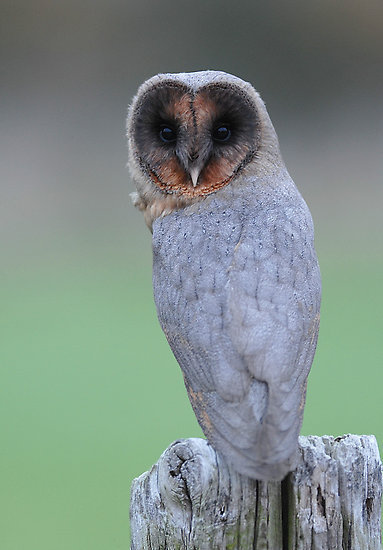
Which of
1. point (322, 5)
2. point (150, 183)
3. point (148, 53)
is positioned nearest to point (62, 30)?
point (148, 53)

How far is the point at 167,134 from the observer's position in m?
1.85

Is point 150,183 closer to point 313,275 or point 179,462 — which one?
point 313,275

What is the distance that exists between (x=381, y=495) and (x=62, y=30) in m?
6.15

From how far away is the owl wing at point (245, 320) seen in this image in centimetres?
138

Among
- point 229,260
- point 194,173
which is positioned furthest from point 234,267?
point 194,173

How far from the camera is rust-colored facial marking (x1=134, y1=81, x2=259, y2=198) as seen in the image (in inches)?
69.2

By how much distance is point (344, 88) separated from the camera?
6.63m

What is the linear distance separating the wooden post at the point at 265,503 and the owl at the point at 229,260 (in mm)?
44

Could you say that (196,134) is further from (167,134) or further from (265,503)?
(265,503)

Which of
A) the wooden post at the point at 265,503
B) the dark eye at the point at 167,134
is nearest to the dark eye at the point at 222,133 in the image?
the dark eye at the point at 167,134

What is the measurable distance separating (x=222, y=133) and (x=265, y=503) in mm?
928

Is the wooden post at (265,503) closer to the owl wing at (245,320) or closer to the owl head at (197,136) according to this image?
the owl wing at (245,320)

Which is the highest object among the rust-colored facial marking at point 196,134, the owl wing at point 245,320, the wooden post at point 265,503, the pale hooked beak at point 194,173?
the rust-colored facial marking at point 196,134

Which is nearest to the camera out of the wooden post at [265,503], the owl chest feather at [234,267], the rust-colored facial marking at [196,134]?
the wooden post at [265,503]
